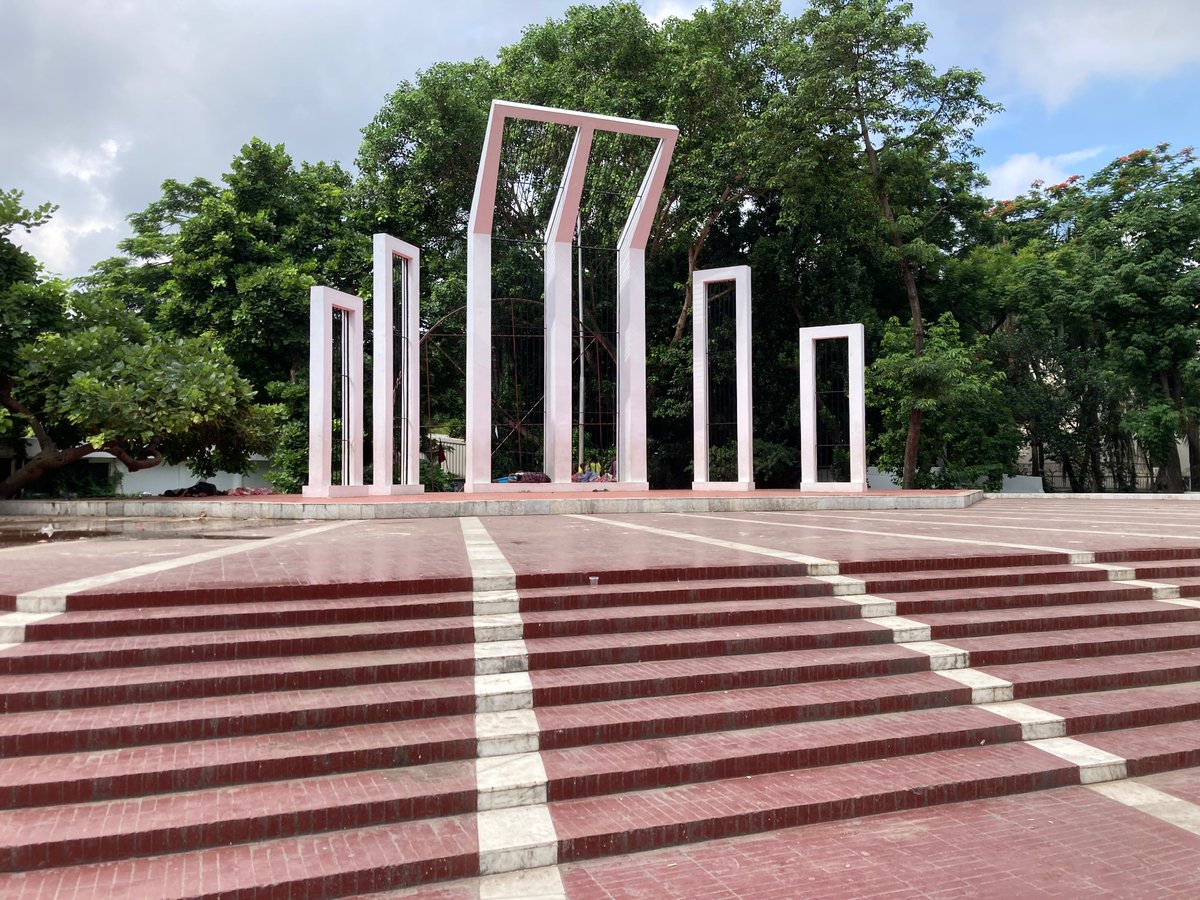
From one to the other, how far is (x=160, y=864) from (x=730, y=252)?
2571cm

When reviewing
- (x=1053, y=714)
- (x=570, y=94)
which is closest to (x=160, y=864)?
(x=1053, y=714)

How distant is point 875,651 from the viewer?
5914 mm

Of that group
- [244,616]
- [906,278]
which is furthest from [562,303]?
[244,616]

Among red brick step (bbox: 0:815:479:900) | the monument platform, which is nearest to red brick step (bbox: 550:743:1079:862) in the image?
red brick step (bbox: 0:815:479:900)

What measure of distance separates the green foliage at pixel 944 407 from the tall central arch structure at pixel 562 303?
7409 millimetres

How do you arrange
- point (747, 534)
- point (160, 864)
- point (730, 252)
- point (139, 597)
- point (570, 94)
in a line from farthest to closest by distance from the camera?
point (730, 252) < point (570, 94) < point (747, 534) < point (139, 597) < point (160, 864)

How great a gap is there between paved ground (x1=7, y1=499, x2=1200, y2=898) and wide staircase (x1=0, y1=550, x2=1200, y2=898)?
0.18m

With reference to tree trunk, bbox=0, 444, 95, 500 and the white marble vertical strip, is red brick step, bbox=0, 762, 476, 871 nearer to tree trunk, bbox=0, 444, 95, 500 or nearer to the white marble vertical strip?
the white marble vertical strip

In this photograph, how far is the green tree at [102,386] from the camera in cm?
1376

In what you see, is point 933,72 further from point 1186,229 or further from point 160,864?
point 160,864

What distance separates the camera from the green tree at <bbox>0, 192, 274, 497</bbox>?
45.1ft

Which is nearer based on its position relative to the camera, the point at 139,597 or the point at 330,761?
the point at 330,761

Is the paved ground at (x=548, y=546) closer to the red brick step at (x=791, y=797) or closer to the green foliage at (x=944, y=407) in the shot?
the red brick step at (x=791, y=797)

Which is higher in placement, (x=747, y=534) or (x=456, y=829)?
(x=747, y=534)
